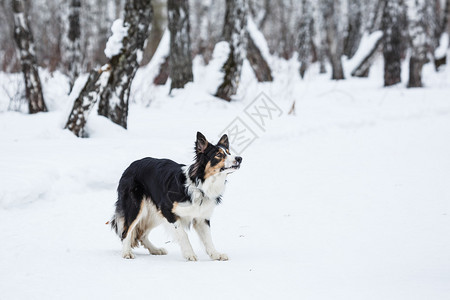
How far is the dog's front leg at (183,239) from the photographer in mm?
4508

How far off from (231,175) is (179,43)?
567 cm

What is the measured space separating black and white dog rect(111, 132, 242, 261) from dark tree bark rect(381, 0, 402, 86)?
13.5 metres

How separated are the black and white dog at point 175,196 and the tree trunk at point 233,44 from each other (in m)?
7.61

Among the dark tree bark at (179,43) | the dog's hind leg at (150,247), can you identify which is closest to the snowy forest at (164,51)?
the dark tree bark at (179,43)

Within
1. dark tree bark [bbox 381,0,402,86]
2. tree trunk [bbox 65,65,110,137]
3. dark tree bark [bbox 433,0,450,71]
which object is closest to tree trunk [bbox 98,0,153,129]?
tree trunk [bbox 65,65,110,137]

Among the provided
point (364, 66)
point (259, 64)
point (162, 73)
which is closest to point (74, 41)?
point (162, 73)

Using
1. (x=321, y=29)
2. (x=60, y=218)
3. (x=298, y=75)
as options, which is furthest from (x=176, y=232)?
(x=321, y=29)

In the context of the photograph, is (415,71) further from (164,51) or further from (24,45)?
(24,45)

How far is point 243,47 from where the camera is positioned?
12.4 metres

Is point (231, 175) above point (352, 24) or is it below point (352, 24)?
below

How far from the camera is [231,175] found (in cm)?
793

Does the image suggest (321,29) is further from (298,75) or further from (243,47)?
(243,47)

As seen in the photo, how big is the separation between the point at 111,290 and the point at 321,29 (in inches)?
1038

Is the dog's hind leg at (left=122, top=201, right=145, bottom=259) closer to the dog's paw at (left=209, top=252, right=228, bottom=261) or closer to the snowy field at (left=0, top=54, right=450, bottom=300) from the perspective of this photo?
the snowy field at (left=0, top=54, right=450, bottom=300)
